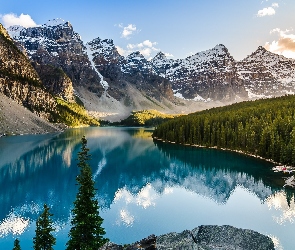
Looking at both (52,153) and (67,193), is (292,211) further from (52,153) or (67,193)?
(52,153)

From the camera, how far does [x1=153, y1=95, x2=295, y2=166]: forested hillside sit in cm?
9350

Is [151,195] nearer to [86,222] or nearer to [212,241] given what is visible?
[86,222]

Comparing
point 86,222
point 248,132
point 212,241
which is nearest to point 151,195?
point 86,222

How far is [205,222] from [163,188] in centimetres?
2284

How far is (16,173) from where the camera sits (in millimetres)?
76125

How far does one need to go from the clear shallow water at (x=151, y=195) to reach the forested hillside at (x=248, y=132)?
25.1 feet

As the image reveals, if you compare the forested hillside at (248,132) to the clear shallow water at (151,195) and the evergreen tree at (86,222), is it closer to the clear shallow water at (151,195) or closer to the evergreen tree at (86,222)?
the clear shallow water at (151,195)

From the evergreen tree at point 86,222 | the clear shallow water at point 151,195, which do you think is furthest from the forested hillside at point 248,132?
the evergreen tree at point 86,222

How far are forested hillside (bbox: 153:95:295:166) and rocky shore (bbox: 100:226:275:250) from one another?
77757mm

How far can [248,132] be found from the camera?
114500mm

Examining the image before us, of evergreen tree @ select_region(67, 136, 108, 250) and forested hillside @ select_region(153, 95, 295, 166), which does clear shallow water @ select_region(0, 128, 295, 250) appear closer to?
forested hillside @ select_region(153, 95, 295, 166)

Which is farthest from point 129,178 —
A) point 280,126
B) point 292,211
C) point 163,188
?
point 280,126

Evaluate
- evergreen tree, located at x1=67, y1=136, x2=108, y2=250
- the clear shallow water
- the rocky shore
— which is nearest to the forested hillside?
the clear shallow water

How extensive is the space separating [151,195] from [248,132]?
68095mm
